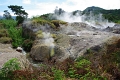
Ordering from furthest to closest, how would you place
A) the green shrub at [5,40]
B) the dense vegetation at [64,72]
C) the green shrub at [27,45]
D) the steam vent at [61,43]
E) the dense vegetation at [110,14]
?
the dense vegetation at [110,14], the green shrub at [5,40], the green shrub at [27,45], the steam vent at [61,43], the dense vegetation at [64,72]

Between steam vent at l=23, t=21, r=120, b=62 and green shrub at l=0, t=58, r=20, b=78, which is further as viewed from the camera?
steam vent at l=23, t=21, r=120, b=62

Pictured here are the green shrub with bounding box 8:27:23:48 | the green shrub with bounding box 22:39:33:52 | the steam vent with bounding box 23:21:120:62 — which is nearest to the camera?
the steam vent with bounding box 23:21:120:62

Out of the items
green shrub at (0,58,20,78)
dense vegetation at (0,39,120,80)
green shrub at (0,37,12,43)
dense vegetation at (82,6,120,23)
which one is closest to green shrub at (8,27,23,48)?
green shrub at (0,37,12,43)

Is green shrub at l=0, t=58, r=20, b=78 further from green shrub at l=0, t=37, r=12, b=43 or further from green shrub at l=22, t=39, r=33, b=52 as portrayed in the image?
green shrub at l=0, t=37, r=12, b=43

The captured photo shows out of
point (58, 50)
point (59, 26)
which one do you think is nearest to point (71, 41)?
point (58, 50)

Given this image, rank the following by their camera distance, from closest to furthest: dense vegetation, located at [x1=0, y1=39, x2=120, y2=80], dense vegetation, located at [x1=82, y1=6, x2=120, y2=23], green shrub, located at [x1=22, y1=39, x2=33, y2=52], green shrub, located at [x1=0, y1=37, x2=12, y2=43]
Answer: dense vegetation, located at [x1=0, y1=39, x2=120, y2=80]
green shrub, located at [x1=22, y1=39, x2=33, y2=52]
green shrub, located at [x1=0, y1=37, x2=12, y2=43]
dense vegetation, located at [x1=82, y1=6, x2=120, y2=23]

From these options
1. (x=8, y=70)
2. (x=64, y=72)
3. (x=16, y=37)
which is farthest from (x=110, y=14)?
(x=8, y=70)

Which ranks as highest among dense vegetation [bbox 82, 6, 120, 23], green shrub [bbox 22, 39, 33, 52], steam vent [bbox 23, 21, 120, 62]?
dense vegetation [bbox 82, 6, 120, 23]

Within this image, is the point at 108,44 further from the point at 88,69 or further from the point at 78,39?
the point at 88,69

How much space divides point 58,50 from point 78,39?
176 centimetres

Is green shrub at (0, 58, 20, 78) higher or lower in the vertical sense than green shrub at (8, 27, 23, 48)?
higher

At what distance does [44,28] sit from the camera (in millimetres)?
17797

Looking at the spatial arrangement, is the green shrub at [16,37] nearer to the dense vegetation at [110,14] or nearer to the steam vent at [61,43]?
the steam vent at [61,43]

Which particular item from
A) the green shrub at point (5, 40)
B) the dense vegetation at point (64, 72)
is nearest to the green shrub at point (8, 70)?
the dense vegetation at point (64, 72)
